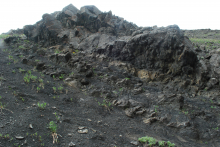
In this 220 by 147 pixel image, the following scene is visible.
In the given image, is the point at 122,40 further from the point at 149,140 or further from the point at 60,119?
the point at 149,140

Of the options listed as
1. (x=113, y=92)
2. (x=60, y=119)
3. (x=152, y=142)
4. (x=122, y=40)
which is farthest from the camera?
(x=122, y=40)

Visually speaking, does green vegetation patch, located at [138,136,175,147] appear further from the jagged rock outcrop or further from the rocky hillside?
the jagged rock outcrop

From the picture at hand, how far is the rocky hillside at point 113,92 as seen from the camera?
579 centimetres

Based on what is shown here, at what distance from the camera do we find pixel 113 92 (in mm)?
10000

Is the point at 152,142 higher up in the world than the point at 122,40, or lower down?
lower down

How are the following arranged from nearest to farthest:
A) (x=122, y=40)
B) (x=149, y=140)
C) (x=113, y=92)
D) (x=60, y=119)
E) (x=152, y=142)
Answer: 1. (x=152, y=142)
2. (x=149, y=140)
3. (x=60, y=119)
4. (x=113, y=92)
5. (x=122, y=40)

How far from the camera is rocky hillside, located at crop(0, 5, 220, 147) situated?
579 cm

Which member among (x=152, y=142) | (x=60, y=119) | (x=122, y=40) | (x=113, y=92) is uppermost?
(x=122, y=40)

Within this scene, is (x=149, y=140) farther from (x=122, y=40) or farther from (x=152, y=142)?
(x=122, y=40)

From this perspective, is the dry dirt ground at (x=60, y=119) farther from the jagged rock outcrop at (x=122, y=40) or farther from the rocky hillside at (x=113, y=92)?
the jagged rock outcrop at (x=122, y=40)

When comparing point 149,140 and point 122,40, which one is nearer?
point 149,140

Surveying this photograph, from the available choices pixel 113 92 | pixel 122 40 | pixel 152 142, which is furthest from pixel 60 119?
pixel 122 40

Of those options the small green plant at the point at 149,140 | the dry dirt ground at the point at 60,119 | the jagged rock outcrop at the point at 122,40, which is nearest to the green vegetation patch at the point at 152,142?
the small green plant at the point at 149,140

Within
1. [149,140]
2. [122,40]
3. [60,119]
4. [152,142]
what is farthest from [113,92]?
[122,40]
